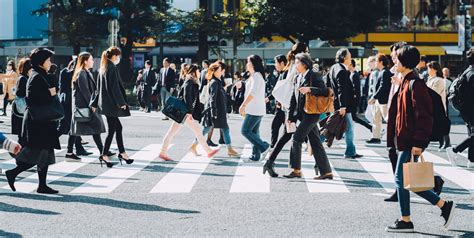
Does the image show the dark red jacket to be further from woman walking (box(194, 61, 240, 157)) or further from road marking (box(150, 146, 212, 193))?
woman walking (box(194, 61, 240, 157))

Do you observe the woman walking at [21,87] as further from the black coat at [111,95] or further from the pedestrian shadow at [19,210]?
the pedestrian shadow at [19,210]

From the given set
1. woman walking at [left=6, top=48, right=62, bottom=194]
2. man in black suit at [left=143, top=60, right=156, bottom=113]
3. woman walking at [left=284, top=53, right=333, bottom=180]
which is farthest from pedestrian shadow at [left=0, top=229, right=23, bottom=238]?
man in black suit at [left=143, top=60, right=156, bottom=113]

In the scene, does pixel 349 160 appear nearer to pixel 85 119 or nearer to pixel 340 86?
pixel 340 86

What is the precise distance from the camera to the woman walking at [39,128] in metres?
8.93

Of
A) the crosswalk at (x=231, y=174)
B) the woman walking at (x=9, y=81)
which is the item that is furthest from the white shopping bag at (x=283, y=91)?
the woman walking at (x=9, y=81)

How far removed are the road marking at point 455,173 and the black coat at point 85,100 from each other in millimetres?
4898

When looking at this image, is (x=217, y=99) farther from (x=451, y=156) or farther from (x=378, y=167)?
(x=451, y=156)

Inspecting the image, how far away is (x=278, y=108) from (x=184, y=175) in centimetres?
250

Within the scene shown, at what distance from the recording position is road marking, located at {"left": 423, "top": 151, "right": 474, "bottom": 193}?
9.91 m

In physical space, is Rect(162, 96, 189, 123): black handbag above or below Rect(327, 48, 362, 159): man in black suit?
below

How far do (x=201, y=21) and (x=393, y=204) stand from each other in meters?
26.1

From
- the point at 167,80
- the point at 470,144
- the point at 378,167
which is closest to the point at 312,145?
the point at 378,167

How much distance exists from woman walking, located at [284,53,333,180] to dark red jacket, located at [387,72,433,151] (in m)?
2.85

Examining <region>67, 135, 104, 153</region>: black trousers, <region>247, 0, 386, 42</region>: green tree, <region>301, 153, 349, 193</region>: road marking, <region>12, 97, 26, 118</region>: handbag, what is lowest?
<region>301, 153, 349, 193</region>: road marking
